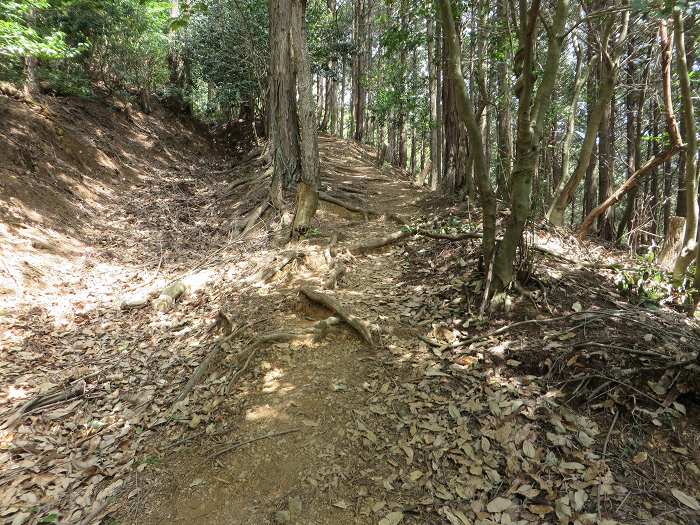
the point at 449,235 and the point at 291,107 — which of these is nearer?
the point at 449,235

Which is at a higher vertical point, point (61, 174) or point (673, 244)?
point (61, 174)

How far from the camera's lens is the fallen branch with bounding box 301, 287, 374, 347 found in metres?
4.25

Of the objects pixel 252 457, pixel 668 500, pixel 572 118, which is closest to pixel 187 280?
pixel 252 457

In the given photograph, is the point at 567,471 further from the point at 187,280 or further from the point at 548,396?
the point at 187,280

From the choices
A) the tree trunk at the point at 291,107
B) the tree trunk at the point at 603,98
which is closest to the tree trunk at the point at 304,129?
the tree trunk at the point at 291,107

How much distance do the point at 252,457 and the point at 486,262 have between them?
10.0 feet

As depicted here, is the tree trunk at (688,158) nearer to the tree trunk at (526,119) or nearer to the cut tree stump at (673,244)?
the cut tree stump at (673,244)

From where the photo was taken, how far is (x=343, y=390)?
3.66 meters

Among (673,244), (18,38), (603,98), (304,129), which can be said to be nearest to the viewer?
(673,244)

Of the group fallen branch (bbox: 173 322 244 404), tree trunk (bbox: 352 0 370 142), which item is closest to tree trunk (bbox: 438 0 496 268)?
fallen branch (bbox: 173 322 244 404)

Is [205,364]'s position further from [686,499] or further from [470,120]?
[686,499]

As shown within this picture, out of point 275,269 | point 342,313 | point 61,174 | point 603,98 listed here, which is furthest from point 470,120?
point 61,174

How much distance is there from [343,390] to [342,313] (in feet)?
3.36

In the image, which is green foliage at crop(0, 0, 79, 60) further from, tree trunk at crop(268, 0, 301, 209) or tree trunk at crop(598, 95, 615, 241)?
tree trunk at crop(598, 95, 615, 241)
